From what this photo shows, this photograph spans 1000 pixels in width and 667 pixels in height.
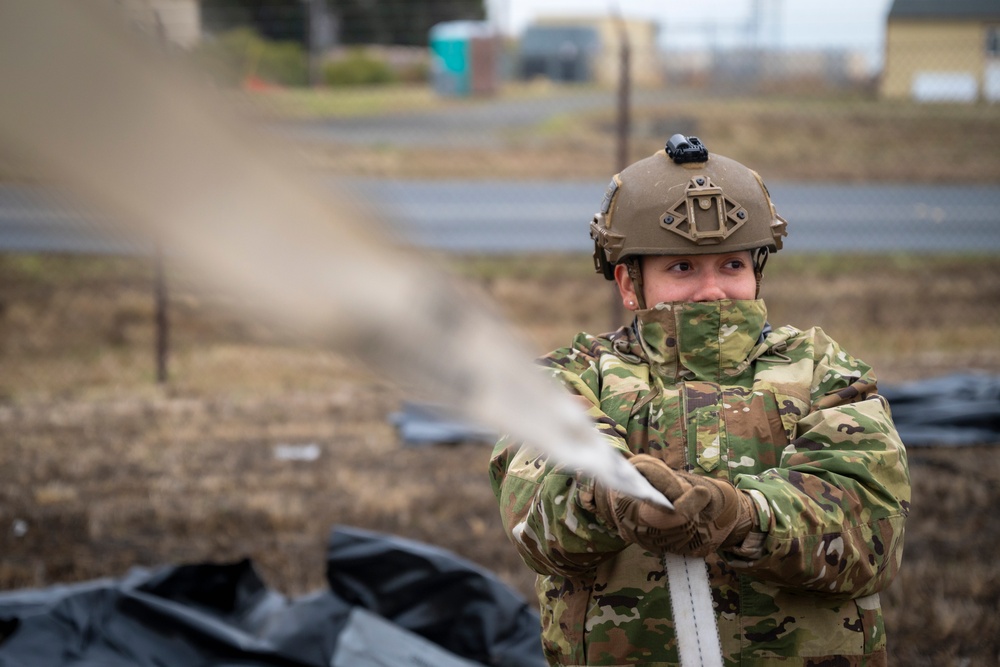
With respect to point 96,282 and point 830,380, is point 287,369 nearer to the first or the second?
point 96,282

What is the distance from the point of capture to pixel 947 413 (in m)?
5.85

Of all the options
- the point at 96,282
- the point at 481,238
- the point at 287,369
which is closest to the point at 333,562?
the point at 287,369

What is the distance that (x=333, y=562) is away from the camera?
3.71 m

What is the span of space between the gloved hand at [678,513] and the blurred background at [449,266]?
397 mm

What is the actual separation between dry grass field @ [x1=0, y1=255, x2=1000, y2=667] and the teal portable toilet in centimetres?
255

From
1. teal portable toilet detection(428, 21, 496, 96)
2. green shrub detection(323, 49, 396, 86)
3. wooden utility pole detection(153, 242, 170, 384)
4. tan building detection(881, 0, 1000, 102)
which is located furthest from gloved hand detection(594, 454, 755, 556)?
teal portable toilet detection(428, 21, 496, 96)

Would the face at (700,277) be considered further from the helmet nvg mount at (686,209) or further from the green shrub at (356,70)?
the green shrub at (356,70)

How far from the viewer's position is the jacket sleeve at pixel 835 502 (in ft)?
5.57

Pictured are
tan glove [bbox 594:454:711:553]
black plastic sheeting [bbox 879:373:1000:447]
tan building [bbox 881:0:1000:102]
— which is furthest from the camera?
tan building [bbox 881:0:1000:102]

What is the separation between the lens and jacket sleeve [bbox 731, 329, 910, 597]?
1699mm

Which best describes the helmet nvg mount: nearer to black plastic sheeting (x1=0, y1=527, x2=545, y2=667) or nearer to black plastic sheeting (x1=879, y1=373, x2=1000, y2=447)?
black plastic sheeting (x1=0, y1=527, x2=545, y2=667)

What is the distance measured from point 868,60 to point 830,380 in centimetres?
893

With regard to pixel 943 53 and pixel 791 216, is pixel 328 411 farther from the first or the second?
pixel 791 216

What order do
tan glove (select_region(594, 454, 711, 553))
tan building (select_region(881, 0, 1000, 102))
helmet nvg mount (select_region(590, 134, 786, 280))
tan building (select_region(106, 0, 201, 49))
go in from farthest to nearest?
1. tan building (select_region(881, 0, 1000, 102))
2. helmet nvg mount (select_region(590, 134, 786, 280))
3. tan glove (select_region(594, 454, 711, 553))
4. tan building (select_region(106, 0, 201, 49))
